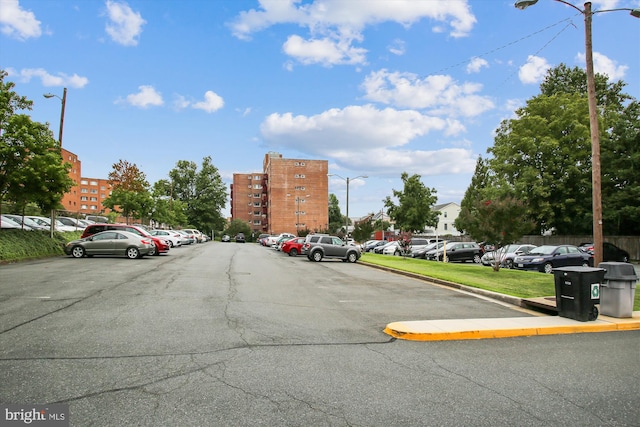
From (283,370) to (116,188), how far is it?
43.9 metres

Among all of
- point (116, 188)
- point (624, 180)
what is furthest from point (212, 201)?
point (624, 180)

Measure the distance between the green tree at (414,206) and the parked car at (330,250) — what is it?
105 ft

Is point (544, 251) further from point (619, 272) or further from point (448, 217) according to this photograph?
point (448, 217)

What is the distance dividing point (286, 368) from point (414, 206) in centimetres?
5591

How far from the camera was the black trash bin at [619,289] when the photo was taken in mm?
9055

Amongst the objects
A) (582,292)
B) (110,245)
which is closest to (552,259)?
(582,292)

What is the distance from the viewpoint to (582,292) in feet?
28.8

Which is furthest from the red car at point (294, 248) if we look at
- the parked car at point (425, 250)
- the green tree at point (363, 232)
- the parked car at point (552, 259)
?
the parked car at point (552, 259)

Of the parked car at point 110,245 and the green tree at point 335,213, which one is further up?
the green tree at point 335,213

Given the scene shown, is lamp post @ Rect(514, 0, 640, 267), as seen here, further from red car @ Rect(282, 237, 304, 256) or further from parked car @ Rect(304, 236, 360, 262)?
red car @ Rect(282, 237, 304, 256)

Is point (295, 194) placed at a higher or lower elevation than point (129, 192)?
higher

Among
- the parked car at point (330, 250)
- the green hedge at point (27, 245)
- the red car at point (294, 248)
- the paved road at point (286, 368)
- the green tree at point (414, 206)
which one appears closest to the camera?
the paved road at point (286, 368)

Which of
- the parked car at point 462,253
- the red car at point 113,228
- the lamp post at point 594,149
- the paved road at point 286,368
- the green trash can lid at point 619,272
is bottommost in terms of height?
the paved road at point 286,368

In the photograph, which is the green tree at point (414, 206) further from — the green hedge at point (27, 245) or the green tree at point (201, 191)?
the green tree at point (201, 191)
